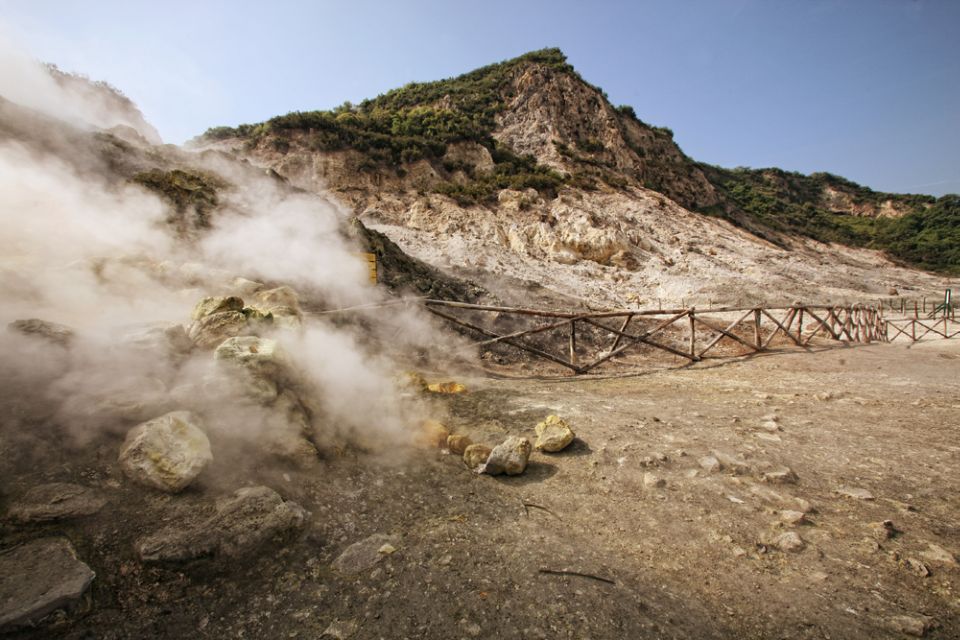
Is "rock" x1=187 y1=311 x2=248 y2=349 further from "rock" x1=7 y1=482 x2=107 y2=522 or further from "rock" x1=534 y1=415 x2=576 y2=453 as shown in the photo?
"rock" x1=534 y1=415 x2=576 y2=453

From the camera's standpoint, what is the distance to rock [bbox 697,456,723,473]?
2.88m

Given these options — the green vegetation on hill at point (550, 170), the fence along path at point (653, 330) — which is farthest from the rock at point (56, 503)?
the green vegetation on hill at point (550, 170)

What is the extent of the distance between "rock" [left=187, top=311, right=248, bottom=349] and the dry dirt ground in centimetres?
115

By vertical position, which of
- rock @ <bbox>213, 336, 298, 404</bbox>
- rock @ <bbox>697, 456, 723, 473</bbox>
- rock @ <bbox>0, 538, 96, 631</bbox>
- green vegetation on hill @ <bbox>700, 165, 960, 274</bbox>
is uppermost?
green vegetation on hill @ <bbox>700, 165, 960, 274</bbox>

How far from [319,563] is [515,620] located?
998 millimetres

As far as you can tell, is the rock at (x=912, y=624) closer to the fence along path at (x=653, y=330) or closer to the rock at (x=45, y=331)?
the rock at (x=45, y=331)

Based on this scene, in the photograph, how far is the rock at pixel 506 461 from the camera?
9.51ft

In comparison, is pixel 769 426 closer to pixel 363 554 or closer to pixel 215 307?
pixel 363 554

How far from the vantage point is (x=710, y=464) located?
2.94m

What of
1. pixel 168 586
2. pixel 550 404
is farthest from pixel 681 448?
pixel 168 586

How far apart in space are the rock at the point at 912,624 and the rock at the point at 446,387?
393cm

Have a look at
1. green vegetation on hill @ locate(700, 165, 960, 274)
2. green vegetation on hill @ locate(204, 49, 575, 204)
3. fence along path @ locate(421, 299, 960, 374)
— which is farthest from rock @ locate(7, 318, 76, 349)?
green vegetation on hill @ locate(700, 165, 960, 274)

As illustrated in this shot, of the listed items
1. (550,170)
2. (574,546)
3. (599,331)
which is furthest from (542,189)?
(574,546)

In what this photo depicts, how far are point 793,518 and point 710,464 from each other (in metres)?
0.68
